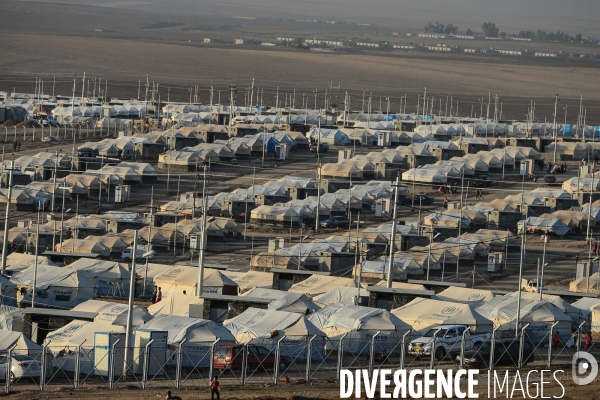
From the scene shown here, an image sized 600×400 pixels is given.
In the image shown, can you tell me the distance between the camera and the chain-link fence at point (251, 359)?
77.4 feet

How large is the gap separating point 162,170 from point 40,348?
141ft

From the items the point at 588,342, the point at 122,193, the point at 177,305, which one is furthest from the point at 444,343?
the point at 122,193

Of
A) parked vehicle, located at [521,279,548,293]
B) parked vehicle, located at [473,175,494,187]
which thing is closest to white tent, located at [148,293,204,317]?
parked vehicle, located at [521,279,548,293]

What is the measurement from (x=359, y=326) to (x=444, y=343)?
237cm

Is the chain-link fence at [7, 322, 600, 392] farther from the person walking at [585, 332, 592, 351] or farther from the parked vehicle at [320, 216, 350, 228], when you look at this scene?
the parked vehicle at [320, 216, 350, 228]

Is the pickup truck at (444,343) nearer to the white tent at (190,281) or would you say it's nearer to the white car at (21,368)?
the white car at (21,368)

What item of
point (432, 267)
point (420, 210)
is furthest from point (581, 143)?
point (432, 267)

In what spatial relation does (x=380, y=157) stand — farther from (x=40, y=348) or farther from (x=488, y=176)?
(x=40, y=348)

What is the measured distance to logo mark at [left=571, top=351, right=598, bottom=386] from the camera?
77.3 feet

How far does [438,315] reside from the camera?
3022 centimetres

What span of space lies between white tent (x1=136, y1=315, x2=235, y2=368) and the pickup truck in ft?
13.1

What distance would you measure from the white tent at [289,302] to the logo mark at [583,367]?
7.65m

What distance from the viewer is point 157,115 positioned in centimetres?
9688

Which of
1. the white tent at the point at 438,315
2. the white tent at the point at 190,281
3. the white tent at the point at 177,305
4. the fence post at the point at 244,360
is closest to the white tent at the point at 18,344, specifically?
the fence post at the point at 244,360
